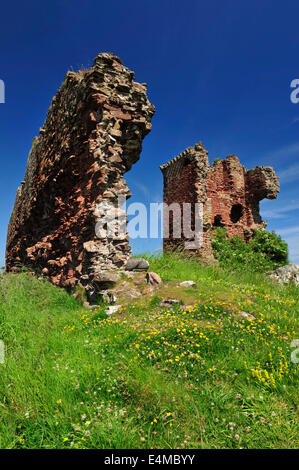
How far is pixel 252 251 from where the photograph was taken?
14.9 metres

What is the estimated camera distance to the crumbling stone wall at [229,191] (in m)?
15.2

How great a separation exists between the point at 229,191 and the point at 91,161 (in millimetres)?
13009

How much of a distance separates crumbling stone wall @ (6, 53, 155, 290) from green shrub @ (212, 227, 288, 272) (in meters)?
8.92

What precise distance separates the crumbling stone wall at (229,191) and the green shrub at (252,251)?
0.69 metres

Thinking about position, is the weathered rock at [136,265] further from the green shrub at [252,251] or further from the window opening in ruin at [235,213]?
the window opening in ruin at [235,213]

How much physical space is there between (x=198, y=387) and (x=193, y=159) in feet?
42.7

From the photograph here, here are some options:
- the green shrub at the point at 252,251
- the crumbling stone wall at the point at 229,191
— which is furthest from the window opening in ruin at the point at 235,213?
the green shrub at the point at 252,251

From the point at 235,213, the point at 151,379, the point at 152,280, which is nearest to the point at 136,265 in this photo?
the point at 152,280

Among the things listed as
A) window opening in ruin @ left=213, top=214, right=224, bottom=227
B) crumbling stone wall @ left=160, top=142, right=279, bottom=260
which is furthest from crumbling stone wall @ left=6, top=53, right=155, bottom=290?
window opening in ruin @ left=213, top=214, right=224, bottom=227
